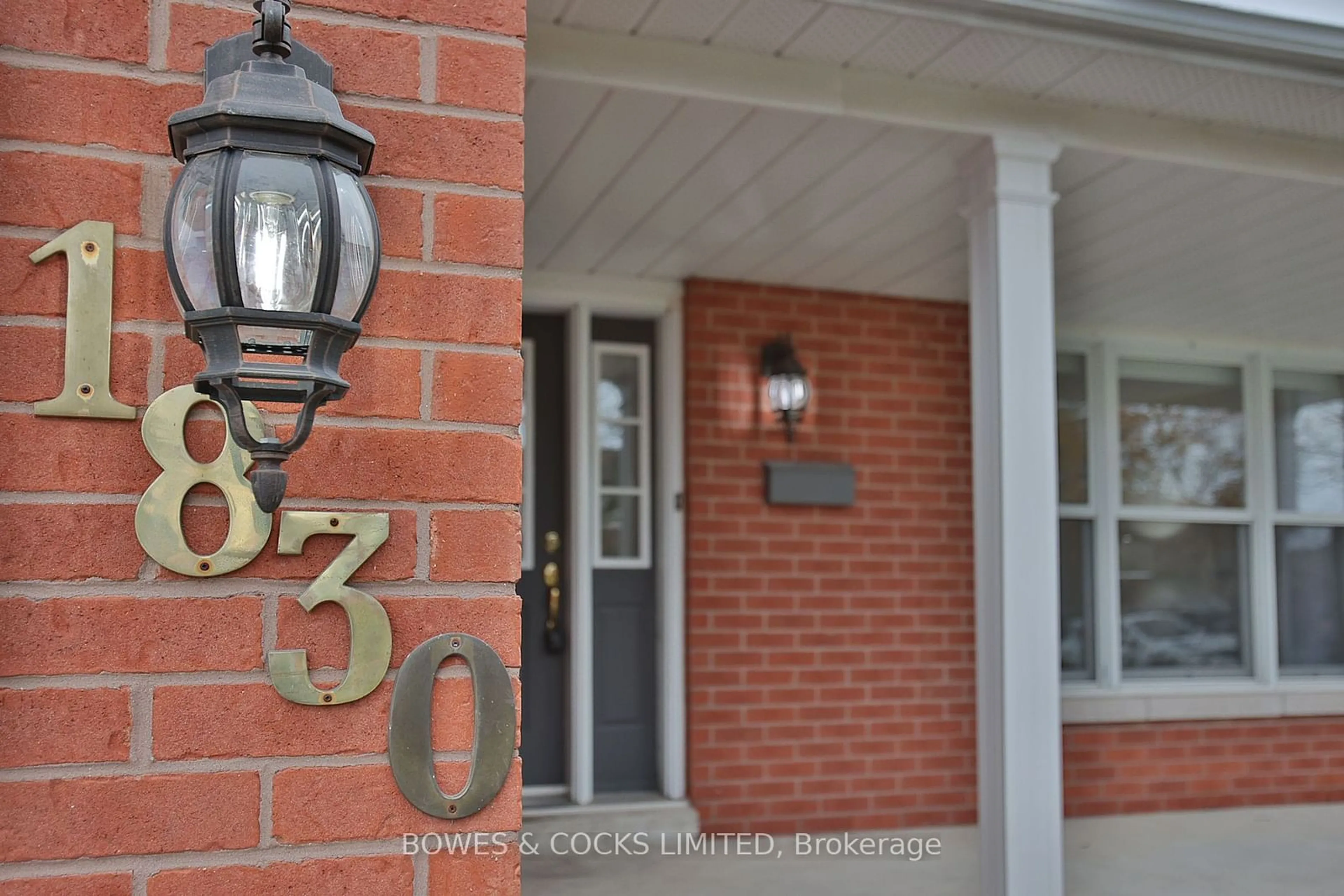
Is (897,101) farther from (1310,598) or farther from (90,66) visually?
(1310,598)

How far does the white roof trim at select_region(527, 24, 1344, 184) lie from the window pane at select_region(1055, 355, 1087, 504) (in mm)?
2315

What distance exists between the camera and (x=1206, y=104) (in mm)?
2904

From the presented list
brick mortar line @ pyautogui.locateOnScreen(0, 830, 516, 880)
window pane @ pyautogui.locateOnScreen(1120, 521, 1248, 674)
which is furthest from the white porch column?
window pane @ pyautogui.locateOnScreen(1120, 521, 1248, 674)

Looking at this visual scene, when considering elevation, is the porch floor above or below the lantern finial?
below

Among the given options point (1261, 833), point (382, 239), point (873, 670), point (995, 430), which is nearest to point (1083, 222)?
point (995, 430)

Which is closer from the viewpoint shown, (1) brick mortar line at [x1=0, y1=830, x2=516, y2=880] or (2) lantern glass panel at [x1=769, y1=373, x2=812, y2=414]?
(1) brick mortar line at [x1=0, y1=830, x2=516, y2=880]

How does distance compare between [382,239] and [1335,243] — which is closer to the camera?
[382,239]

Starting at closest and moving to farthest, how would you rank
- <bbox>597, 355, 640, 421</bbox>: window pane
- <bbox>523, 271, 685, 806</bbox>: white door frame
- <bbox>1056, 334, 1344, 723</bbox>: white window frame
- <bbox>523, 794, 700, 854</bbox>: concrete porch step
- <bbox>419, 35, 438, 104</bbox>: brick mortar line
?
<bbox>419, 35, 438, 104</bbox>: brick mortar line → <bbox>523, 794, 700, 854</bbox>: concrete porch step → <bbox>523, 271, 685, 806</bbox>: white door frame → <bbox>597, 355, 640, 421</bbox>: window pane → <bbox>1056, 334, 1344, 723</bbox>: white window frame

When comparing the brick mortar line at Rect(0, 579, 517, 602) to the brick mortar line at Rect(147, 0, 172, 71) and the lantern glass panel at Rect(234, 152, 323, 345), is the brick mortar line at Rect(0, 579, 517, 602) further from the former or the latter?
A: the brick mortar line at Rect(147, 0, 172, 71)

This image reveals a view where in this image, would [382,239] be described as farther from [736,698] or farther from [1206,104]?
[736,698]

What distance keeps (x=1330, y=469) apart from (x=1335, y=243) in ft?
7.38

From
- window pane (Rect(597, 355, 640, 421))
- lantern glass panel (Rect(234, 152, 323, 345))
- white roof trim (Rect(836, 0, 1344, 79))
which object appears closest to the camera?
lantern glass panel (Rect(234, 152, 323, 345))

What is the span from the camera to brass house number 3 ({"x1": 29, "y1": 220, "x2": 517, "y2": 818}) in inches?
42.2

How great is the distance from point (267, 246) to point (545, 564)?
372cm
